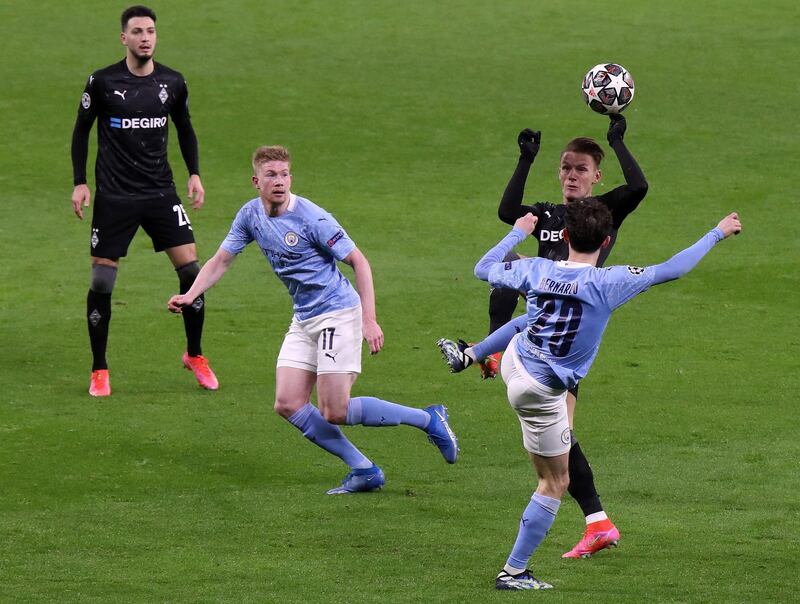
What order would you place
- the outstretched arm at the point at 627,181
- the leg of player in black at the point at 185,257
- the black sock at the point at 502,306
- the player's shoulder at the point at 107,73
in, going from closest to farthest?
the outstretched arm at the point at 627,181
the black sock at the point at 502,306
the player's shoulder at the point at 107,73
the leg of player in black at the point at 185,257

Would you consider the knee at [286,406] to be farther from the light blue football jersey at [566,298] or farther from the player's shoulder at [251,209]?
the light blue football jersey at [566,298]

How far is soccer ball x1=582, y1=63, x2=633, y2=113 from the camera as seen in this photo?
9.15 metres

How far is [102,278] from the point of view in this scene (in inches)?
448

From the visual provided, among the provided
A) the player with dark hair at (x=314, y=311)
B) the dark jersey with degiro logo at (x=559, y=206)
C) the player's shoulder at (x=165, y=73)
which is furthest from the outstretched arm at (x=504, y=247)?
the player's shoulder at (x=165, y=73)

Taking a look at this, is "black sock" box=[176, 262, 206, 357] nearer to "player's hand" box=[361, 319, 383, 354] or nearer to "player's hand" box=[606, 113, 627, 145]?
"player's hand" box=[361, 319, 383, 354]

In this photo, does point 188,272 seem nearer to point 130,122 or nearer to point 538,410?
point 130,122

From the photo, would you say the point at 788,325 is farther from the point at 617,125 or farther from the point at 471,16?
the point at 471,16

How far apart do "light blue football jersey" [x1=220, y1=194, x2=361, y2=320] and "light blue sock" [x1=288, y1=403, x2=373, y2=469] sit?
2.00 ft

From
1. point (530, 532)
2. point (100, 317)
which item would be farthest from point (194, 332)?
point (530, 532)

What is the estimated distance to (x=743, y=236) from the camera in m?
17.4

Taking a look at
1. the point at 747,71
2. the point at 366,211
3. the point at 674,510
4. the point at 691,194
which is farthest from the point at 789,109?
the point at 674,510

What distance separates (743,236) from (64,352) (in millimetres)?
8657

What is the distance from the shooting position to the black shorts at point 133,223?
11.4m

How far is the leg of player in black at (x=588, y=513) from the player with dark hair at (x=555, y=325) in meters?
0.56
